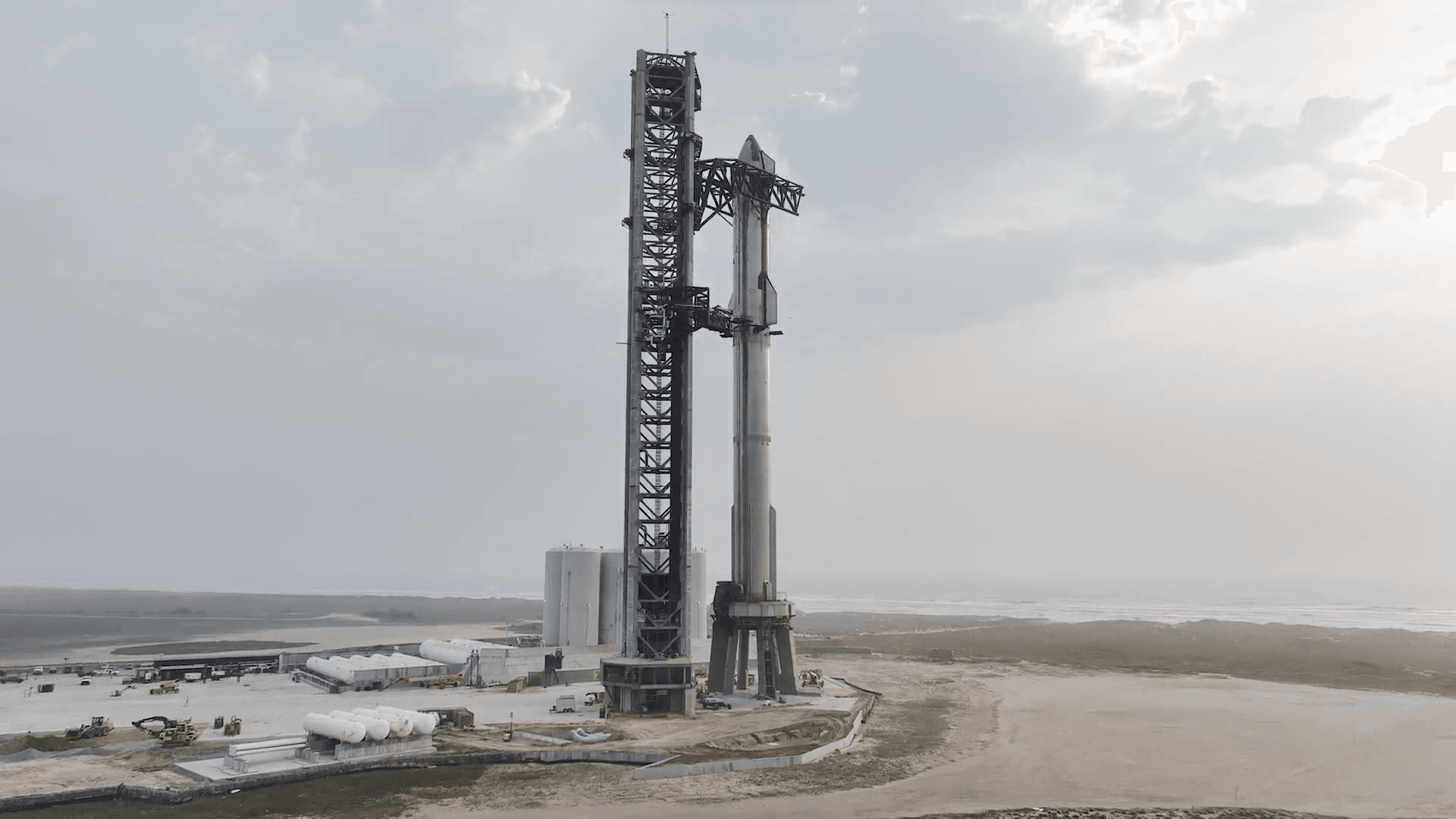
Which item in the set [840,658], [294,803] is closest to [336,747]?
[294,803]

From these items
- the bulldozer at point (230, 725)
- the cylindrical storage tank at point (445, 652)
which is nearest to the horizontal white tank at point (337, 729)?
the bulldozer at point (230, 725)

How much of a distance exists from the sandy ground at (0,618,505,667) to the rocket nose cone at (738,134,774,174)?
189ft

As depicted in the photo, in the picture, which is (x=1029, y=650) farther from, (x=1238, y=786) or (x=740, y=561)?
(x=1238, y=786)

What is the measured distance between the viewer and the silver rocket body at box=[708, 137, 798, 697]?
45.4 metres

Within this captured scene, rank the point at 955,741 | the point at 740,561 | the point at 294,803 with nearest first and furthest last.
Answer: the point at 294,803 → the point at 955,741 → the point at 740,561

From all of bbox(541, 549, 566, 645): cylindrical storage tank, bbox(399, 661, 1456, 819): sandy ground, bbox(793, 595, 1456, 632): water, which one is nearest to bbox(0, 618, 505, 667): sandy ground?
bbox(541, 549, 566, 645): cylindrical storage tank

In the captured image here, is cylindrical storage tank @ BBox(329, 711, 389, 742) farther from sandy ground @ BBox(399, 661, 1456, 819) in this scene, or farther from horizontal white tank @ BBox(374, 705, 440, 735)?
sandy ground @ BBox(399, 661, 1456, 819)

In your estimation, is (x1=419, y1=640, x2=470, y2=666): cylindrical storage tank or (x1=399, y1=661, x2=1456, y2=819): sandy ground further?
(x1=419, y1=640, x2=470, y2=666): cylindrical storage tank

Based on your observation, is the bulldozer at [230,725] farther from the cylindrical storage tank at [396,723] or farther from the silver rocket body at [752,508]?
the silver rocket body at [752,508]

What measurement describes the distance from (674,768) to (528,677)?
22.1m

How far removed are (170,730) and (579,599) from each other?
31776 millimetres

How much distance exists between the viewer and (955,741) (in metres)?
36.9

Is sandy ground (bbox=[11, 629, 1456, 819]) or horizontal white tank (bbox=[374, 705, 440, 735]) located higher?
horizontal white tank (bbox=[374, 705, 440, 735])

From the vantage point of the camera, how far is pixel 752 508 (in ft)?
153
